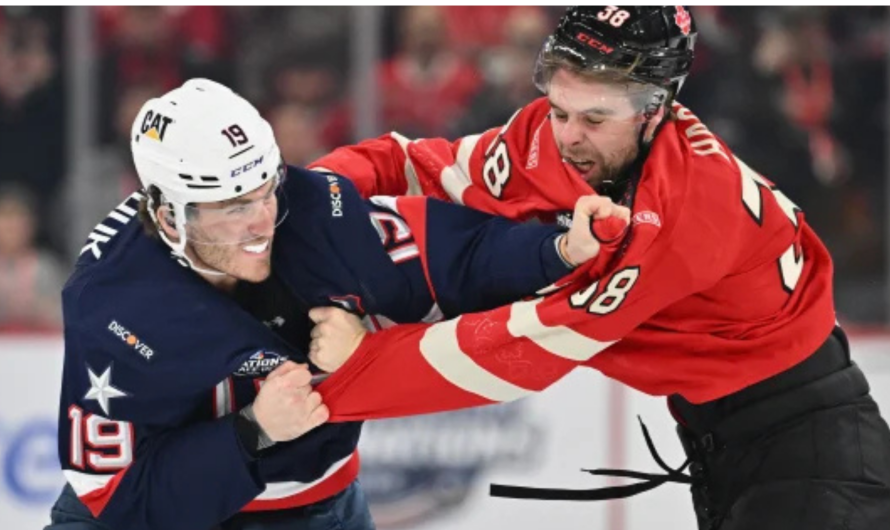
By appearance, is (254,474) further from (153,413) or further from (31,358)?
(31,358)

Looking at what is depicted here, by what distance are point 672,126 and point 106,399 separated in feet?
3.77

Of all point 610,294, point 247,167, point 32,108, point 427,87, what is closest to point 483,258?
point 610,294

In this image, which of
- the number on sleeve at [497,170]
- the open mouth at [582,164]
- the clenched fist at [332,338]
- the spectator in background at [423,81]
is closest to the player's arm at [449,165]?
the number on sleeve at [497,170]

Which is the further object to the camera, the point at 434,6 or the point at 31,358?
the point at 434,6

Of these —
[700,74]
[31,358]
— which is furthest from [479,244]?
[700,74]

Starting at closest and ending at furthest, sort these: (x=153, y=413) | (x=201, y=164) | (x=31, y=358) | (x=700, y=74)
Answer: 1. (x=201, y=164)
2. (x=153, y=413)
3. (x=31, y=358)
4. (x=700, y=74)

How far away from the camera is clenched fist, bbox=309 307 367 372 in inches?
118

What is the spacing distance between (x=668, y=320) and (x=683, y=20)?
1.82ft

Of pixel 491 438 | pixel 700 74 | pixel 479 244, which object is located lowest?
pixel 491 438

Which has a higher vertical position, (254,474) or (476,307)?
(476,307)

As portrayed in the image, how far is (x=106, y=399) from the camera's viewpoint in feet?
9.82

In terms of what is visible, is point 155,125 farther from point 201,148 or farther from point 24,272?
point 24,272

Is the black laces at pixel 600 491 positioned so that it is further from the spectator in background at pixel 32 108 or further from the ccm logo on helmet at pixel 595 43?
the spectator in background at pixel 32 108

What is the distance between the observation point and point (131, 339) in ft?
9.65
